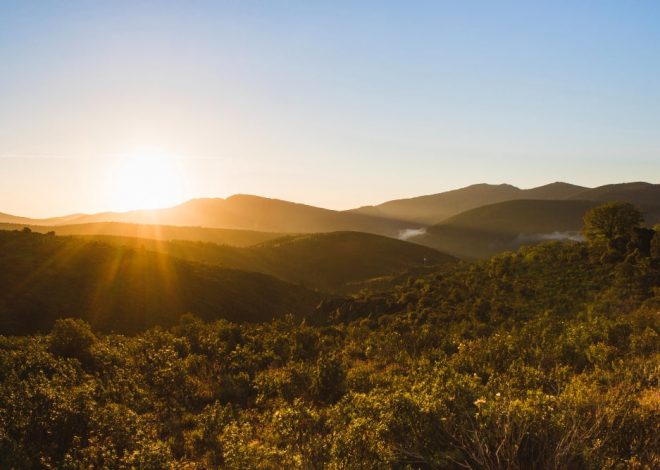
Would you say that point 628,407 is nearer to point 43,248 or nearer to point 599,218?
point 599,218

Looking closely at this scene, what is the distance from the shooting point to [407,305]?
29.6 meters

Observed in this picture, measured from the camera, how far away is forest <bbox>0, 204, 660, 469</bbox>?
22.6 feet

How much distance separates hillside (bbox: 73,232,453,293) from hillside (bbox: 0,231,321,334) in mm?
20900

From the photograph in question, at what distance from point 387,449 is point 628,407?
14.2 feet

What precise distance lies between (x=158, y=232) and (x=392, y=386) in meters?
155

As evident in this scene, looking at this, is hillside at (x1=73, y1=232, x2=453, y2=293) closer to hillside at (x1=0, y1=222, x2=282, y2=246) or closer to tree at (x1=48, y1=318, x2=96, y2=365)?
hillside at (x1=0, y1=222, x2=282, y2=246)

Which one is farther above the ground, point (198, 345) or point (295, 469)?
point (295, 469)

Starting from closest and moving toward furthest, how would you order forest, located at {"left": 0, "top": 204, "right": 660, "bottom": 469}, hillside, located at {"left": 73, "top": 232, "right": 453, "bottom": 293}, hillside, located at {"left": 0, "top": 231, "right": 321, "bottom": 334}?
forest, located at {"left": 0, "top": 204, "right": 660, "bottom": 469} < hillside, located at {"left": 0, "top": 231, "right": 321, "bottom": 334} < hillside, located at {"left": 73, "top": 232, "right": 453, "bottom": 293}

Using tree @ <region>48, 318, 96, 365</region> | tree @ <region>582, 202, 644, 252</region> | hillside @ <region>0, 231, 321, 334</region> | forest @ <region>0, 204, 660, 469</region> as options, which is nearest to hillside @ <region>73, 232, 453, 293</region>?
hillside @ <region>0, 231, 321, 334</region>

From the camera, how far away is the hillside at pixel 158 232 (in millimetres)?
142125

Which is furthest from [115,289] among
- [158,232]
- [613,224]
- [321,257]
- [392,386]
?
[158,232]

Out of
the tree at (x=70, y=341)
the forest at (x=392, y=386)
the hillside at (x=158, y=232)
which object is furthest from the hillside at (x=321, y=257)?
the tree at (x=70, y=341)

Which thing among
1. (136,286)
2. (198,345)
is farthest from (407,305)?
(136,286)

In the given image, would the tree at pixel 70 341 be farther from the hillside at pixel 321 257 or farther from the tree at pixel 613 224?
the hillside at pixel 321 257
